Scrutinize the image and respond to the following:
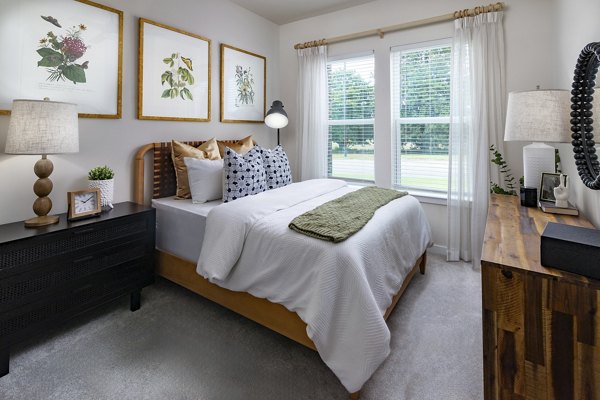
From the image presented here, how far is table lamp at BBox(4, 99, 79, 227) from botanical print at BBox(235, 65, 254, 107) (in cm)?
196

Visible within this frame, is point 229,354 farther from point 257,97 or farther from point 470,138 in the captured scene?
point 257,97

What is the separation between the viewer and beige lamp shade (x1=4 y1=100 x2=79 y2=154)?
1.78 metres

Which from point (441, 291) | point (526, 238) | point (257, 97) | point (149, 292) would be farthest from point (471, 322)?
point (257, 97)

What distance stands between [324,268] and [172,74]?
95.3 inches

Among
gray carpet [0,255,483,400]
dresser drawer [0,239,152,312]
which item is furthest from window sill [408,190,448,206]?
dresser drawer [0,239,152,312]

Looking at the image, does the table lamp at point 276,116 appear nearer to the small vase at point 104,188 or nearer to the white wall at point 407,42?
Answer: the white wall at point 407,42

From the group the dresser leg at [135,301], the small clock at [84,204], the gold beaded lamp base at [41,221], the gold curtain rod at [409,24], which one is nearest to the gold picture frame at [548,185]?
the gold curtain rod at [409,24]

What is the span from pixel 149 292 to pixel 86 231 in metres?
0.83

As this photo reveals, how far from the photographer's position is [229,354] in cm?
182

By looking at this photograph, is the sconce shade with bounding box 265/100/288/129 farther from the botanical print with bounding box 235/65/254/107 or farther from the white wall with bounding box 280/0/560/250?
the white wall with bounding box 280/0/560/250

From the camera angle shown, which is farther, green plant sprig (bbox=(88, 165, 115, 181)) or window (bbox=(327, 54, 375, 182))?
window (bbox=(327, 54, 375, 182))

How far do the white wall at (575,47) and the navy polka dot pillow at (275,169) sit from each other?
6.96 feet

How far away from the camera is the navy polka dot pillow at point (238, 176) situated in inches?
98.1

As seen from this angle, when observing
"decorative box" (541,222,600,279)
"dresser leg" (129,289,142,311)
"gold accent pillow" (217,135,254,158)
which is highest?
"gold accent pillow" (217,135,254,158)
